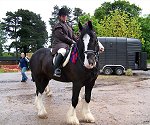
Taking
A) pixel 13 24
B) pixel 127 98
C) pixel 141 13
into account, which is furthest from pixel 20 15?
pixel 127 98

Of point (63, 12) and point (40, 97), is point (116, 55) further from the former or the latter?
point (63, 12)

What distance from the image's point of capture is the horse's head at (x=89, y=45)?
20.3ft

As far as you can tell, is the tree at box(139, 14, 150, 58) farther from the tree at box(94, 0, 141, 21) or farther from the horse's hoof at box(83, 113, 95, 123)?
the horse's hoof at box(83, 113, 95, 123)

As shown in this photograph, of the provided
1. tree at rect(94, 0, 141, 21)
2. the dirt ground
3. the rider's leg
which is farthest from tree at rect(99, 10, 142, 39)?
the rider's leg

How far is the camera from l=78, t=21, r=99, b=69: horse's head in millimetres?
6180

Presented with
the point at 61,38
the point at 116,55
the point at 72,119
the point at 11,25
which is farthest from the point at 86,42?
the point at 11,25

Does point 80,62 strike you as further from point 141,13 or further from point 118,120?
point 141,13

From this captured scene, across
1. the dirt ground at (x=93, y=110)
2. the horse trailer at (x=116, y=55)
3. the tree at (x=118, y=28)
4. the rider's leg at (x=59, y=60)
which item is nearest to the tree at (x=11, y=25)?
the tree at (x=118, y=28)

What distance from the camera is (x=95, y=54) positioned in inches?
249

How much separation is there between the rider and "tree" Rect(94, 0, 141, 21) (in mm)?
61370

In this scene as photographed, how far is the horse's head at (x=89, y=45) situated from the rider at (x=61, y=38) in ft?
2.81

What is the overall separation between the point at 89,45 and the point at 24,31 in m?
61.9

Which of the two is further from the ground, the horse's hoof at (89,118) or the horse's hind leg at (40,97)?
the horse's hind leg at (40,97)

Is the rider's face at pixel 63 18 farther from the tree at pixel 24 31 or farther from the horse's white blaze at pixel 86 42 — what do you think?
the tree at pixel 24 31
